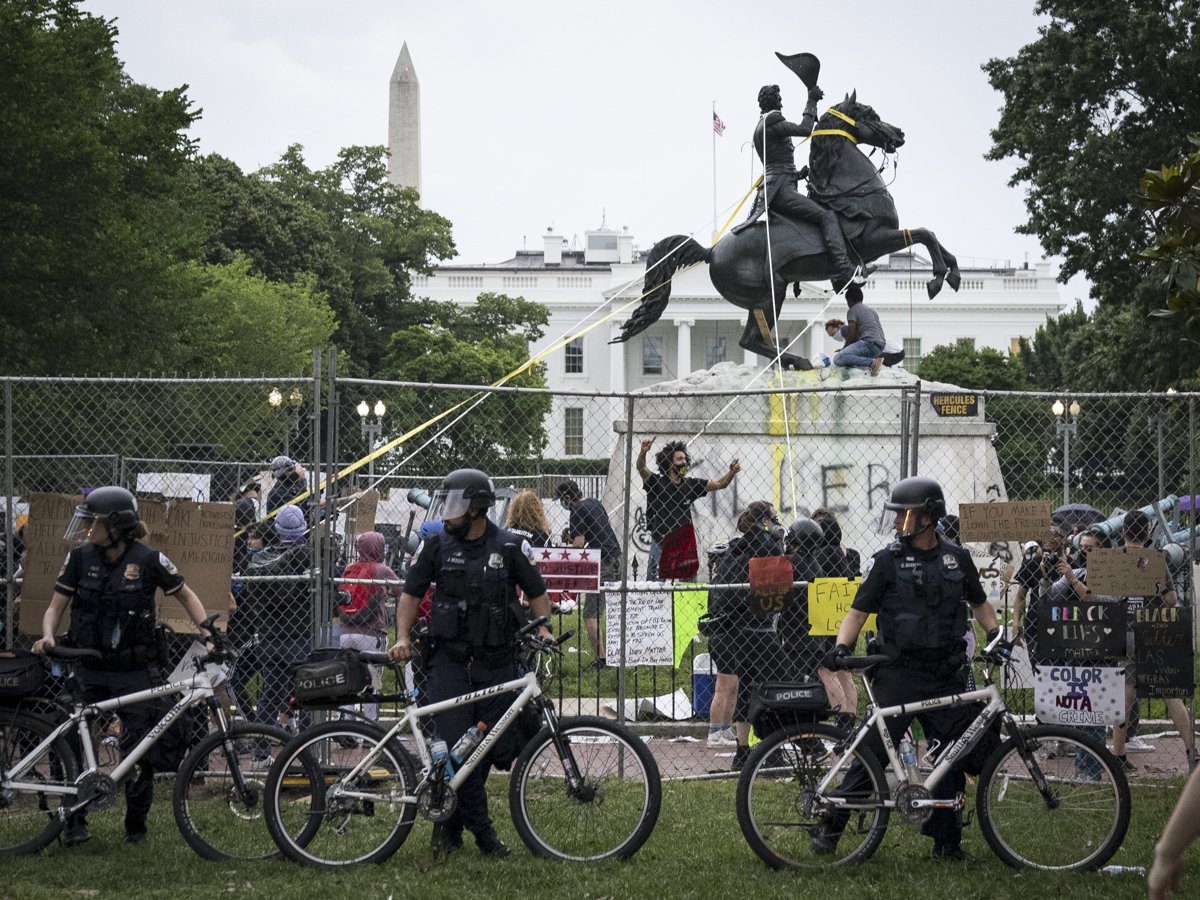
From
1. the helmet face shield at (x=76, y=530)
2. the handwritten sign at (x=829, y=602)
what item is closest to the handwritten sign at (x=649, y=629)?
the handwritten sign at (x=829, y=602)

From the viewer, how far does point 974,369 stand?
6638 centimetres

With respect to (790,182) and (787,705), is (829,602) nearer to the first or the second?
(787,705)

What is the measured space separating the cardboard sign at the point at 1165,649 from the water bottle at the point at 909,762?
2.45m

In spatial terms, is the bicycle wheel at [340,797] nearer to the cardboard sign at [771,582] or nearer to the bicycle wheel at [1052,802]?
the bicycle wheel at [1052,802]

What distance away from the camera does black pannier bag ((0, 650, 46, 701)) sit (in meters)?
7.54

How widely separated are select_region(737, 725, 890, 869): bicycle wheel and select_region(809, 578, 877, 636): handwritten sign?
2.04 metres

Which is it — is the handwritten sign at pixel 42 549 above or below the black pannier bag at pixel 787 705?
above

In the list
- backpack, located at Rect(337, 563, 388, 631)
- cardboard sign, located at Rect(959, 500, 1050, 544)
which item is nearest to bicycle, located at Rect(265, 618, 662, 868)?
cardboard sign, located at Rect(959, 500, 1050, 544)

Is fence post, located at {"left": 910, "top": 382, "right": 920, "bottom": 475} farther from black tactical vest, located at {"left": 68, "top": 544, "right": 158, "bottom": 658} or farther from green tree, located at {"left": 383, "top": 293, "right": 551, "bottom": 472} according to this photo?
green tree, located at {"left": 383, "top": 293, "right": 551, "bottom": 472}

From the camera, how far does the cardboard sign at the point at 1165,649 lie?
899 cm

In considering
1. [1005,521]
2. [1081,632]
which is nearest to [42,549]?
[1005,521]

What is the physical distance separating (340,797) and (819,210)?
13044mm

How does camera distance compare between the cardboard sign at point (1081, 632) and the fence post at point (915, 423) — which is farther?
the fence post at point (915, 423)

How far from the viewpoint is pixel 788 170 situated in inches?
746
